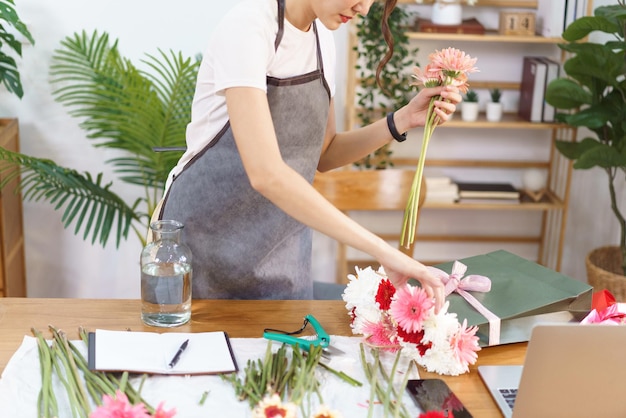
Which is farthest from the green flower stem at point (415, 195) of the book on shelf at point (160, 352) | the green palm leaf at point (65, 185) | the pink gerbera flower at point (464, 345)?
the green palm leaf at point (65, 185)

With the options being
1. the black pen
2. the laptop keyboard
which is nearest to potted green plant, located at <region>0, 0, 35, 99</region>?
the black pen

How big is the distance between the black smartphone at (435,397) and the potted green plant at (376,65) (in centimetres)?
216

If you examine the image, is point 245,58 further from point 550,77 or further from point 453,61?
point 550,77

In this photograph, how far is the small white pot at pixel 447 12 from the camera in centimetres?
373

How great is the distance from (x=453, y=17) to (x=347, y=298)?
2.35 m

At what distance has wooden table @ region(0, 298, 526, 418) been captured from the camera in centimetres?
165

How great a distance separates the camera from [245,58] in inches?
63.3

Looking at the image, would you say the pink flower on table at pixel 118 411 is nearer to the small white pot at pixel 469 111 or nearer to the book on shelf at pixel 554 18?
the small white pot at pixel 469 111

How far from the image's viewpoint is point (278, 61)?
70.8 inches

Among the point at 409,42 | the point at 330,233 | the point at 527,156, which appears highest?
the point at 409,42

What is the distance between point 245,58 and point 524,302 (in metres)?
0.72

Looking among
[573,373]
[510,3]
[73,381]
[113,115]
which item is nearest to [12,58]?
[113,115]

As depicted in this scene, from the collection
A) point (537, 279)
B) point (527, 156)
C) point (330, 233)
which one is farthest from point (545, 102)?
point (330, 233)

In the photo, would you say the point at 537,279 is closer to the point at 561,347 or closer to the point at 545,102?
the point at 561,347
